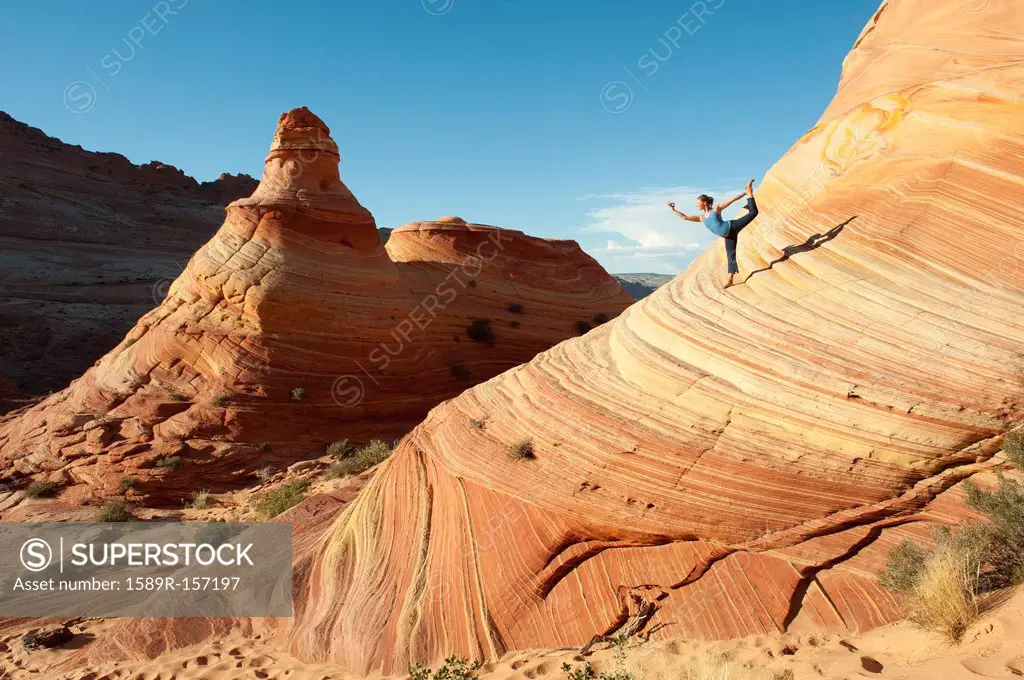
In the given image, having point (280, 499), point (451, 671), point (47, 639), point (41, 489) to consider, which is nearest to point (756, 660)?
point (451, 671)

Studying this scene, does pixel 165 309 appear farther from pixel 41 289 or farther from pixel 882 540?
pixel 41 289

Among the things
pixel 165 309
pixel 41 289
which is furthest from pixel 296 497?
pixel 41 289

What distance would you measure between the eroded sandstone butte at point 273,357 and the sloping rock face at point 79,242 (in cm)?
822

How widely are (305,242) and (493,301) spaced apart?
6.91 metres

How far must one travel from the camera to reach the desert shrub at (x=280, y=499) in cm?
1167

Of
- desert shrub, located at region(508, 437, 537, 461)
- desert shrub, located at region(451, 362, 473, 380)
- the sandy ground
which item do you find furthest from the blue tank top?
desert shrub, located at region(451, 362, 473, 380)

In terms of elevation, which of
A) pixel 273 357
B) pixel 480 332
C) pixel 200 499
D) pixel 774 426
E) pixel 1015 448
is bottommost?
pixel 200 499

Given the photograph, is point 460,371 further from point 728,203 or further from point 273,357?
point 728,203

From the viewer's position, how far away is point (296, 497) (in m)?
12.1

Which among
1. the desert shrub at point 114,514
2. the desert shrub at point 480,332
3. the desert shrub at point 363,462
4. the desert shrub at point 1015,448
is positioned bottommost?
the desert shrub at point 114,514

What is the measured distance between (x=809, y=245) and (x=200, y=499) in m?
13.5

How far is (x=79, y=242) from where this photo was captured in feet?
156

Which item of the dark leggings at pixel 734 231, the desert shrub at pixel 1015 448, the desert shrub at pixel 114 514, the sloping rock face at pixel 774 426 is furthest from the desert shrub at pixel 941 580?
the desert shrub at pixel 114 514

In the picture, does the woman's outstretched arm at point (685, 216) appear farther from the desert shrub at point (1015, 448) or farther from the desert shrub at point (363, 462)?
the desert shrub at point (363, 462)
